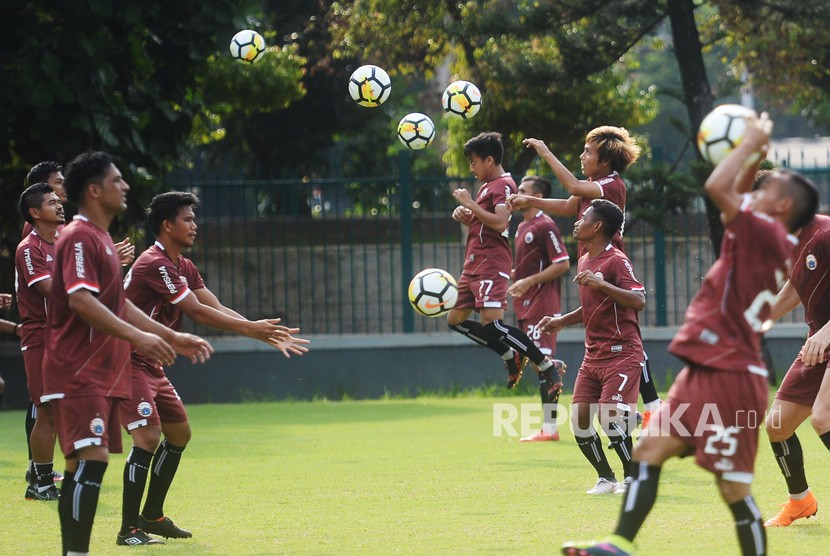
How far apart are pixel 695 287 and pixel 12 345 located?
9.12 metres

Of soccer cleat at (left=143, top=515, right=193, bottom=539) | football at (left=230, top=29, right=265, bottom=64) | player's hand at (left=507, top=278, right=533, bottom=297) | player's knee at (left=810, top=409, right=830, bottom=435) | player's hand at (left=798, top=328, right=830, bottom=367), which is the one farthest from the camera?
football at (left=230, top=29, right=265, bottom=64)

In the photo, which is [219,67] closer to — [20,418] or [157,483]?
[20,418]

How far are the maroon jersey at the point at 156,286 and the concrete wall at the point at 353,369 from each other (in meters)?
9.13

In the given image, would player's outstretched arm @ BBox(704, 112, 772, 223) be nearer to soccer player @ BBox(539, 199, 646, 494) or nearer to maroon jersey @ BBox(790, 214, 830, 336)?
maroon jersey @ BBox(790, 214, 830, 336)

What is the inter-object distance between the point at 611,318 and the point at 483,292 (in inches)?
123

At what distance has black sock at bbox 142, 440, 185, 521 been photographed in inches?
275

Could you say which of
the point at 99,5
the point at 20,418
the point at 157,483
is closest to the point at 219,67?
the point at 99,5

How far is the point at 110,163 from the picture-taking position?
5.93 m

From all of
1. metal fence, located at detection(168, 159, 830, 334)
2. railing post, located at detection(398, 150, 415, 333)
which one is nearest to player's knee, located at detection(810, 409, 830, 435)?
metal fence, located at detection(168, 159, 830, 334)

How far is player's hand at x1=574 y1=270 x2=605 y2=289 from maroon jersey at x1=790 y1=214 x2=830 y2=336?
1127 millimetres

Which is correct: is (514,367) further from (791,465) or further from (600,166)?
(791,465)

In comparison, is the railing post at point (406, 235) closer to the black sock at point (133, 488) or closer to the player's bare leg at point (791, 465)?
the black sock at point (133, 488)

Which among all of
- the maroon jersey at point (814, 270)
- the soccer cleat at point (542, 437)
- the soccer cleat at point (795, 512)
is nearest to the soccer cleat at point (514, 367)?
the soccer cleat at point (542, 437)

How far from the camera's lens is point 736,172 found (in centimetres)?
500
